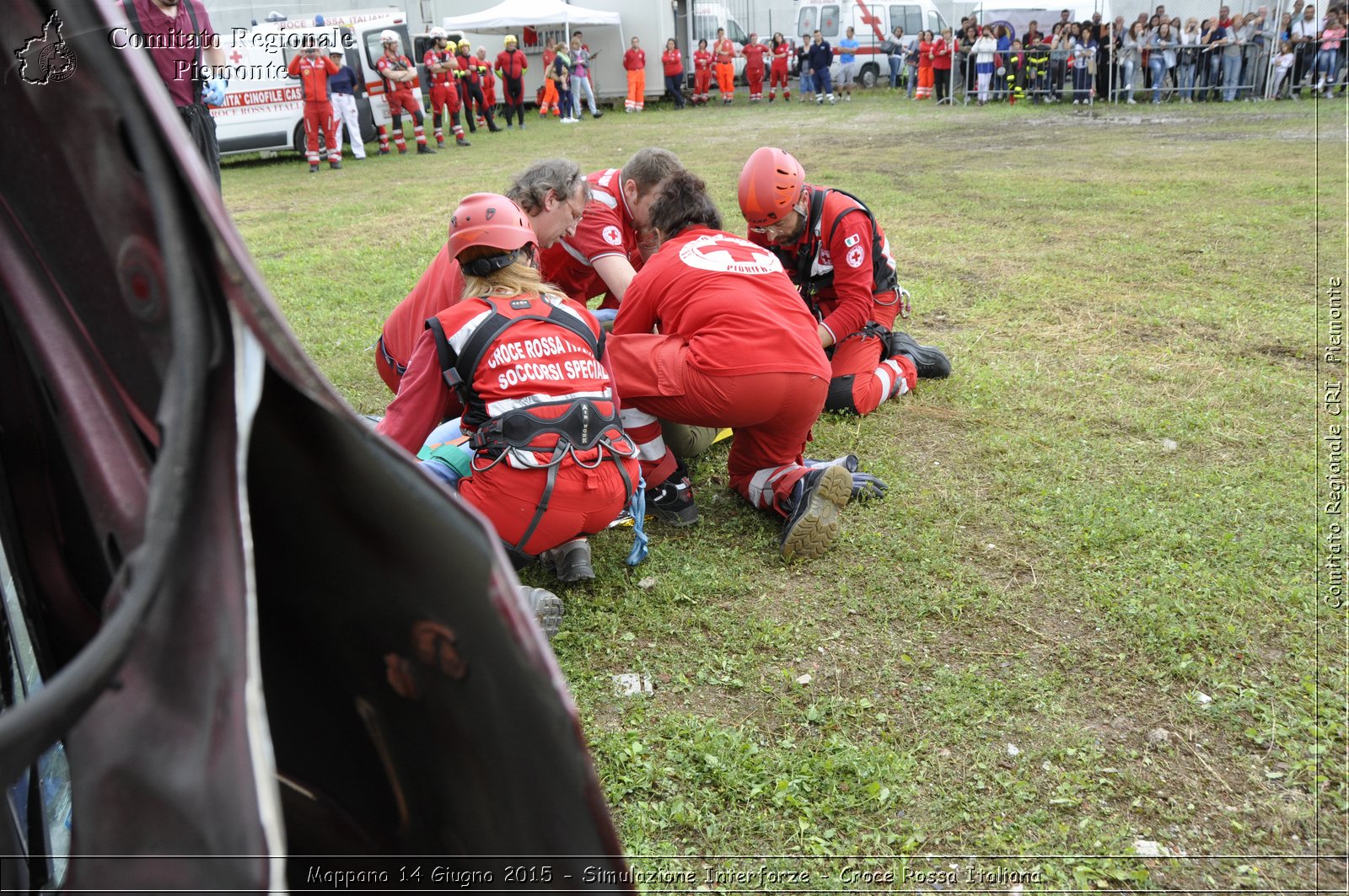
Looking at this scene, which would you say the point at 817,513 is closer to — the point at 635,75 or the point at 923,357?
the point at 923,357

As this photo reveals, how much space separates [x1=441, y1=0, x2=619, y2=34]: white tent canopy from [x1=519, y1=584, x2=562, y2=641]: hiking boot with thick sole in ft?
75.8

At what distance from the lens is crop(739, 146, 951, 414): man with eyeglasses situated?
488 cm

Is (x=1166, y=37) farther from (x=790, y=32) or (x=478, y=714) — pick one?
(x=478, y=714)

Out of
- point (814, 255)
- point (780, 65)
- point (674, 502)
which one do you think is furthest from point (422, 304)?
point (780, 65)

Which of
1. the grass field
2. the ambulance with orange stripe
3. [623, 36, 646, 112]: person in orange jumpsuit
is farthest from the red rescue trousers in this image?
[623, 36, 646, 112]: person in orange jumpsuit

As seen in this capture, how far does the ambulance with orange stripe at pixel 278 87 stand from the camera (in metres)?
16.7

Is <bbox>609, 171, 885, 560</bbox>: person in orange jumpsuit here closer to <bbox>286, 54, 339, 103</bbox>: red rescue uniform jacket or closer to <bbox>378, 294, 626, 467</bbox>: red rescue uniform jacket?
<bbox>378, 294, 626, 467</bbox>: red rescue uniform jacket

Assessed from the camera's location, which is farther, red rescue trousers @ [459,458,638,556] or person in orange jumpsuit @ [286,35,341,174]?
person in orange jumpsuit @ [286,35,341,174]

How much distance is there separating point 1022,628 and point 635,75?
23895 mm

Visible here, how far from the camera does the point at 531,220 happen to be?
446 cm

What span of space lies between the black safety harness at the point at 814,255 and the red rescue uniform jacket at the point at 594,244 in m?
0.86

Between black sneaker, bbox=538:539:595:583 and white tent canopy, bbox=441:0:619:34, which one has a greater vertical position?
white tent canopy, bbox=441:0:619:34

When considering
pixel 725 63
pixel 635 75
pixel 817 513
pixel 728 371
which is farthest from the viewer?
pixel 725 63

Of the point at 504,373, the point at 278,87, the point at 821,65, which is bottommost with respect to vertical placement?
the point at 504,373
